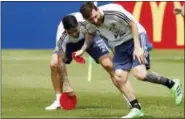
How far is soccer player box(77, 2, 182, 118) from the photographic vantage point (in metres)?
9.60

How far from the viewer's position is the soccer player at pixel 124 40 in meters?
9.60

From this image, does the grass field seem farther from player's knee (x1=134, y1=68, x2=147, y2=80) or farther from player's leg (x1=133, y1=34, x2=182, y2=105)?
player's knee (x1=134, y1=68, x2=147, y2=80)

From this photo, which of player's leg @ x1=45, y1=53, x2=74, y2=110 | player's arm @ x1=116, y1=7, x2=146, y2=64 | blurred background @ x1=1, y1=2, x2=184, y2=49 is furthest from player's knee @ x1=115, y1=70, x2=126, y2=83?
blurred background @ x1=1, y1=2, x2=184, y2=49

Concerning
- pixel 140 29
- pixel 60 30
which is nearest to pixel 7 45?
pixel 60 30

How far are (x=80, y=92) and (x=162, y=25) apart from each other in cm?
839

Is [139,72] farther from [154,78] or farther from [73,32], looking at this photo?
[73,32]

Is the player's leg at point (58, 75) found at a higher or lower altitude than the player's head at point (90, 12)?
lower

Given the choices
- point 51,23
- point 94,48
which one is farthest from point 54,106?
point 51,23

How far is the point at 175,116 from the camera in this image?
32.7ft

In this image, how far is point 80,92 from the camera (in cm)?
1357

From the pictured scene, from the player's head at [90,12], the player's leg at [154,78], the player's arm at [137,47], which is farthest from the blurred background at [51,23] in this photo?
the player's head at [90,12]

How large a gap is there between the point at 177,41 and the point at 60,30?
10.5 m

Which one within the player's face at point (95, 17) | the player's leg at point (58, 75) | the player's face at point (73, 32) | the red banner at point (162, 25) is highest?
the player's face at point (95, 17)

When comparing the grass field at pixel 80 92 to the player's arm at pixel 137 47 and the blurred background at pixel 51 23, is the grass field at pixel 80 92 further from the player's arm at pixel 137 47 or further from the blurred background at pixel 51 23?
the player's arm at pixel 137 47
